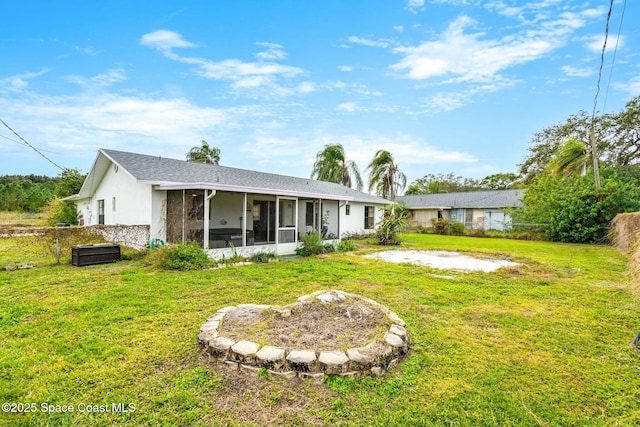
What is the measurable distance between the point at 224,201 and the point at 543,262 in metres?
12.4

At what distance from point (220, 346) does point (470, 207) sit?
28311 millimetres

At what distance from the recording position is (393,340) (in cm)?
331

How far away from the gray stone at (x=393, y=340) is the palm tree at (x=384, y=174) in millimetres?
22922

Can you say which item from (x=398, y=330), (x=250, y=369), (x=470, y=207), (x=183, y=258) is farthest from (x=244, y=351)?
(x=470, y=207)

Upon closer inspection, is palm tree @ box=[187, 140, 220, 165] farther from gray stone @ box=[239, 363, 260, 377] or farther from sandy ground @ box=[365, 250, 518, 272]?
gray stone @ box=[239, 363, 260, 377]

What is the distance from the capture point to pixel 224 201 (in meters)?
12.6

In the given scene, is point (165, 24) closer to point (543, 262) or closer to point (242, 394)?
point (242, 394)

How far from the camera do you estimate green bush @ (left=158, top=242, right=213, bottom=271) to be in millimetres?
7996

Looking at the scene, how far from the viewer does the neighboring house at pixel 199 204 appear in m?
9.81

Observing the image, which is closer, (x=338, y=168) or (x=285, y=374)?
(x=285, y=374)

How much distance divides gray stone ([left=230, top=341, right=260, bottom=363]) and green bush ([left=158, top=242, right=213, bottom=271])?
5583mm

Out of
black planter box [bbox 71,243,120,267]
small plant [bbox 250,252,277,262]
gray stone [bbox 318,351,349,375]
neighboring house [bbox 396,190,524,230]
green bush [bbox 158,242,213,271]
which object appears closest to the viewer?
gray stone [bbox 318,351,349,375]

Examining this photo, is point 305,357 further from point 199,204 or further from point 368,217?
point 368,217

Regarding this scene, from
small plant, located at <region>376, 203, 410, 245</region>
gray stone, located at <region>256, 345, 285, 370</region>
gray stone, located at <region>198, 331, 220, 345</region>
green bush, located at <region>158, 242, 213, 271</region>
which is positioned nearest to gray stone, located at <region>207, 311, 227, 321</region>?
gray stone, located at <region>198, 331, 220, 345</region>
